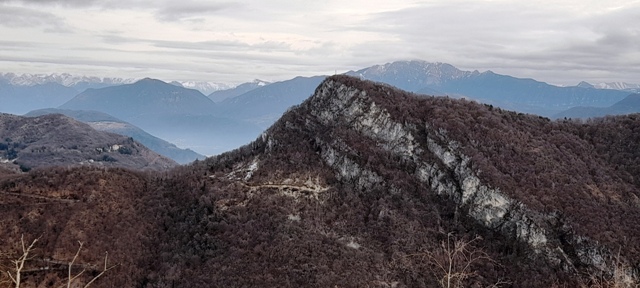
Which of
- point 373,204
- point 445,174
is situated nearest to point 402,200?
point 373,204

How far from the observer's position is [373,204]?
72.5 meters

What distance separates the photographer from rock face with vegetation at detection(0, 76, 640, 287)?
62.9 meters

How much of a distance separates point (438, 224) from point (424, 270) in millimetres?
8769

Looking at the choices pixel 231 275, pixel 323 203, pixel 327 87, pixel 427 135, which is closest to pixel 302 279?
pixel 231 275

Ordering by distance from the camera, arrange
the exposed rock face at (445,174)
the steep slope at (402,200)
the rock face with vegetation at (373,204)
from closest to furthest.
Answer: the rock face with vegetation at (373,204) < the steep slope at (402,200) < the exposed rock face at (445,174)

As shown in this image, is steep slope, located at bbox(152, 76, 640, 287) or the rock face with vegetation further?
steep slope, located at bbox(152, 76, 640, 287)

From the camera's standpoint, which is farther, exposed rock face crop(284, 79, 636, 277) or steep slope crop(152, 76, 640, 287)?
exposed rock face crop(284, 79, 636, 277)

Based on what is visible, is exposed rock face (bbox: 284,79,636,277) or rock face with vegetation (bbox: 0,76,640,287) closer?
rock face with vegetation (bbox: 0,76,640,287)

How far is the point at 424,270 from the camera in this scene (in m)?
64.3

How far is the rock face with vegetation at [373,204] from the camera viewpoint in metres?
62.9

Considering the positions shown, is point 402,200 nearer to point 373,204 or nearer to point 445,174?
point 373,204

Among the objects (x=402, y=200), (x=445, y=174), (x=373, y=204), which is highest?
(x=445, y=174)

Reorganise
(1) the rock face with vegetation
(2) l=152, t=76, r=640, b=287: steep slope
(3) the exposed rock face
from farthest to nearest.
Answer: (3) the exposed rock face < (2) l=152, t=76, r=640, b=287: steep slope < (1) the rock face with vegetation

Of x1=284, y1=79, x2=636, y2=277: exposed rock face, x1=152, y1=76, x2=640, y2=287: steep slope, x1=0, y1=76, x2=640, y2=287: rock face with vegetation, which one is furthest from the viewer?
x1=284, y1=79, x2=636, y2=277: exposed rock face
